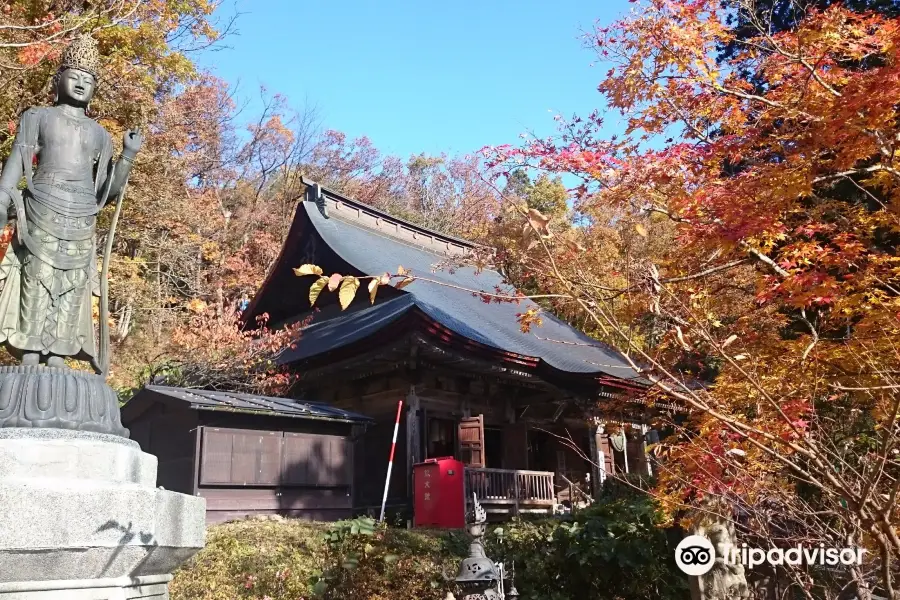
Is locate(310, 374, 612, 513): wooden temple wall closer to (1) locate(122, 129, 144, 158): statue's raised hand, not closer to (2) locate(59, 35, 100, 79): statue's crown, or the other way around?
(1) locate(122, 129, 144, 158): statue's raised hand

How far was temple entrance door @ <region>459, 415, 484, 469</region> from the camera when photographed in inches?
439

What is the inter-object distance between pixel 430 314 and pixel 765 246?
518 cm

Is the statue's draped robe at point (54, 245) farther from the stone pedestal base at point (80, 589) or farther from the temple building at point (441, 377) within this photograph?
the temple building at point (441, 377)

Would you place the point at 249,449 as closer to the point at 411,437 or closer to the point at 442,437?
A: the point at 411,437

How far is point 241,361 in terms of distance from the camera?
12.4 meters

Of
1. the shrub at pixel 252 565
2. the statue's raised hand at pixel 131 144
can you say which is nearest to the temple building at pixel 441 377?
the shrub at pixel 252 565

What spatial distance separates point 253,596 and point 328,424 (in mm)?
3724

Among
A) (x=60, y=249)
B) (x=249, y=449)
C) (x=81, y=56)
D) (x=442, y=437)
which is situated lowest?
(x=249, y=449)

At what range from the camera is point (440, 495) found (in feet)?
32.2

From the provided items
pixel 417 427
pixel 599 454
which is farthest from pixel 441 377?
pixel 599 454

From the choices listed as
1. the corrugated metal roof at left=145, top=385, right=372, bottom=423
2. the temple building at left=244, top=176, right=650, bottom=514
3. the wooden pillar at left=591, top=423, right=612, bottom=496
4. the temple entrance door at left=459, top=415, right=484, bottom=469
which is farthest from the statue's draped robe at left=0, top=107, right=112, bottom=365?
the wooden pillar at left=591, top=423, right=612, bottom=496

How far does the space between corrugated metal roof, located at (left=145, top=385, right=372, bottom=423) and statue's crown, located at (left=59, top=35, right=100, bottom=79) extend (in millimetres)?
5191

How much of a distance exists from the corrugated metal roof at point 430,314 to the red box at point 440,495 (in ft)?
6.61

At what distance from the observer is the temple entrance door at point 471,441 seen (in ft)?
36.6
